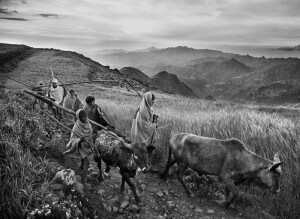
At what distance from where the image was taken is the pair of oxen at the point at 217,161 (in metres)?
5.67

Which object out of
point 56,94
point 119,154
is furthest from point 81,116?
point 56,94

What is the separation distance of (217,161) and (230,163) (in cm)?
29

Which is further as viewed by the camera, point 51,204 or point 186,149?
point 186,149

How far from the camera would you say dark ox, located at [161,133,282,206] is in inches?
221

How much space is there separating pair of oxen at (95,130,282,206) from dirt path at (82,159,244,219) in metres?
0.24

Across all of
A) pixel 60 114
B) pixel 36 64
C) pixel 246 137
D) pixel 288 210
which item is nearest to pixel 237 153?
pixel 288 210

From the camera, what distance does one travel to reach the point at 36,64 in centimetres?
4616

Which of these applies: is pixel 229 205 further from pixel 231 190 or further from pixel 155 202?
pixel 155 202

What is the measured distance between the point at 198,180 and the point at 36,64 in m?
45.5

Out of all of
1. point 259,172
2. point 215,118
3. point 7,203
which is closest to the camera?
point 7,203

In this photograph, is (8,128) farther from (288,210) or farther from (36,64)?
(36,64)

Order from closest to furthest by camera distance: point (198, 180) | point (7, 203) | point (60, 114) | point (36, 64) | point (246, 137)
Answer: point (7, 203) < point (198, 180) < point (246, 137) < point (60, 114) < point (36, 64)

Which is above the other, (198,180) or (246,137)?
(246,137)

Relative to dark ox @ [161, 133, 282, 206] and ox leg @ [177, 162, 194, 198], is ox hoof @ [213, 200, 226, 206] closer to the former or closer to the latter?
dark ox @ [161, 133, 282, 206]
